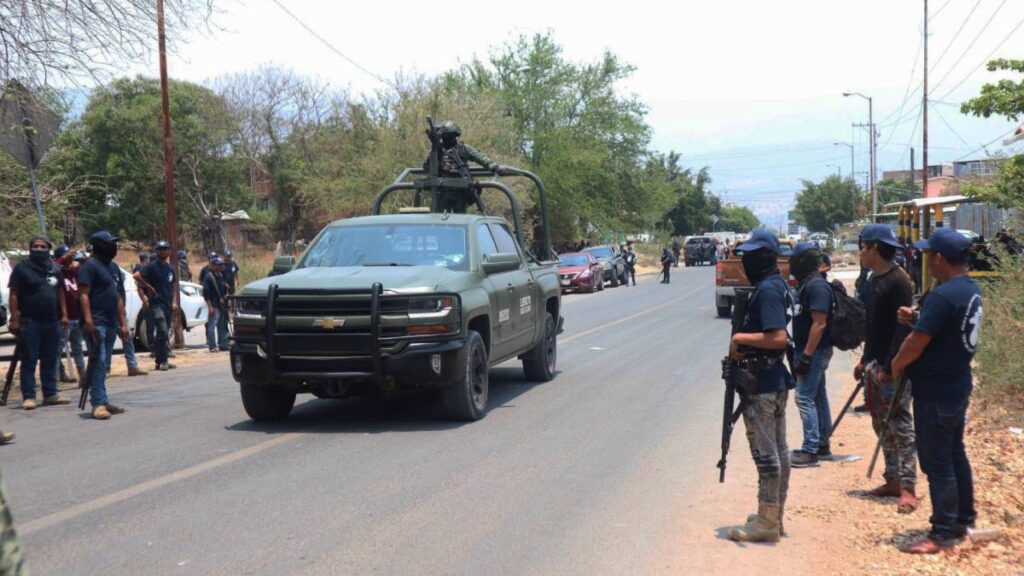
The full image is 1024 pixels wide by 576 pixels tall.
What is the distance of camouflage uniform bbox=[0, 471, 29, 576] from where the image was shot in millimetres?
2049

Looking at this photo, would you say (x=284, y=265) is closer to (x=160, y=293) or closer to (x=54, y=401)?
(x=54, y=401)

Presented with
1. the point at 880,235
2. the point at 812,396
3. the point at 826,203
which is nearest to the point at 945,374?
the point at 880,235

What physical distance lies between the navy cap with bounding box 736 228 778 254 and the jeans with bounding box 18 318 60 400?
26.4ft

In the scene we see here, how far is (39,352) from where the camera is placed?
1105cm

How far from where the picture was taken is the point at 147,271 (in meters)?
16.0

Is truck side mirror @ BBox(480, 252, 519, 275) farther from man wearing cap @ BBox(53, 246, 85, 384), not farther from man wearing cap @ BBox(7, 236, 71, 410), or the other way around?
man wearing cap @ BBox(53, 246, 85, 384)

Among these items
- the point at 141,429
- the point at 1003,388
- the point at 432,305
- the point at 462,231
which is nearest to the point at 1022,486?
the point at 1003,388

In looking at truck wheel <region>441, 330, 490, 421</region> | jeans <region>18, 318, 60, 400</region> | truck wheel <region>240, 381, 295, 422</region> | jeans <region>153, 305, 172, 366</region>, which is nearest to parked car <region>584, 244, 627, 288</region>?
jeans <region>153, 305, 172, 366</region>

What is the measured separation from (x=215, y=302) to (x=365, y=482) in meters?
11.8

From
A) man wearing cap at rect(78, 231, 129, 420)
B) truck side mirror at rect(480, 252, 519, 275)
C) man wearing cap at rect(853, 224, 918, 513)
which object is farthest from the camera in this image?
man wearing cap at rect(78, 231, 129, 420)

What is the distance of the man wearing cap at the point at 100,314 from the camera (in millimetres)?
10180

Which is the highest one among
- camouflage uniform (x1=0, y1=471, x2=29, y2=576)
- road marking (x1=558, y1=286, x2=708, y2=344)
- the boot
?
camouflage uniform (x1=0, y1=471, x2=29, y2=576)

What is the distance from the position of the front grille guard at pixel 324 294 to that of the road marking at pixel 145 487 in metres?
0.56

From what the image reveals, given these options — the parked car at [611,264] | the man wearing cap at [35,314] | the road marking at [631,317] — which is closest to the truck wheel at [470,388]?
the man wearing cap at [35,314]
